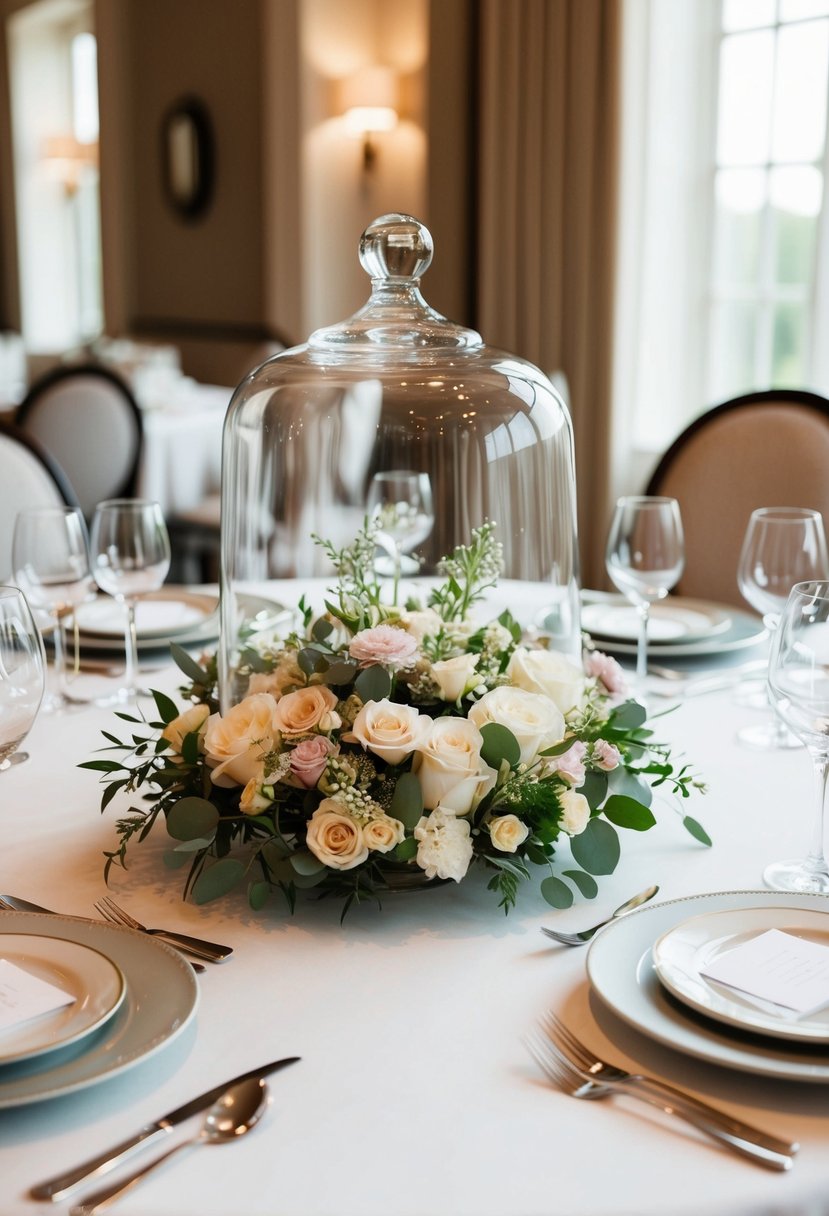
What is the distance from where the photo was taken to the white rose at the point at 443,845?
872mm

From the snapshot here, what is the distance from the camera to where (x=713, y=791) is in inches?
46.3

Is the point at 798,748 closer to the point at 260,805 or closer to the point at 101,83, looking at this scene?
the point at 260,805

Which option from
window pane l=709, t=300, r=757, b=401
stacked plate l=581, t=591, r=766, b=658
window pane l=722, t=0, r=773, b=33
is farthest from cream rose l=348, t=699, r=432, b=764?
window pane l=722, t=0, r=773, b=33

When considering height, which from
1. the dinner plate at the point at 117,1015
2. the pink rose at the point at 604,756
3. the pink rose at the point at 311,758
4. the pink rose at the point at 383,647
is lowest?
the dinner plate at the point at 117,1015

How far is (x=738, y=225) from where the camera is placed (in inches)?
153

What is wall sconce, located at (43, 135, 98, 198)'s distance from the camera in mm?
7691

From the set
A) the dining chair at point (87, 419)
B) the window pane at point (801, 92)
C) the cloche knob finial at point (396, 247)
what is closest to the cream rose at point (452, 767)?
the cloche knob finial at point (396, 247)

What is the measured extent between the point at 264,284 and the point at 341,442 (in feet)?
15.7

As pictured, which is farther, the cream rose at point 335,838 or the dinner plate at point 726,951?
the cream rose at point 335,838

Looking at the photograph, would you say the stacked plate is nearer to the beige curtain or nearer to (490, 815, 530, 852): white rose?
(490, 815, 530, 852): white rose

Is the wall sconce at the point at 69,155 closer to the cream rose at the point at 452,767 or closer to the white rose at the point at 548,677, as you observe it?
the white rose at the point at 548,677

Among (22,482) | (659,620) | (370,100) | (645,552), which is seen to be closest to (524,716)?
(645,552)

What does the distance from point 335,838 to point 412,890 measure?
4.2 inches

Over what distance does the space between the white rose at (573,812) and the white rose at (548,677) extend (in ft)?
0.33
